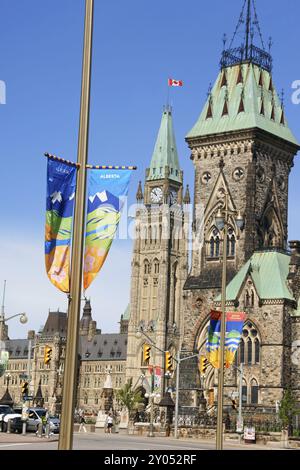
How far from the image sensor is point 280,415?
70.8 meters

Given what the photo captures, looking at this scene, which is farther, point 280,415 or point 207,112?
point 207,112

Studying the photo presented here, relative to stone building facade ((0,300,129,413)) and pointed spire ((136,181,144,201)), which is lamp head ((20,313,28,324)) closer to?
pointed spire ((136,181,144,201))

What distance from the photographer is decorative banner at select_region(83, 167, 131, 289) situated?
52.6 ft

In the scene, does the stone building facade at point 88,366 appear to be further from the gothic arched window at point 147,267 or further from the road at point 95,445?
the road at point 95,445

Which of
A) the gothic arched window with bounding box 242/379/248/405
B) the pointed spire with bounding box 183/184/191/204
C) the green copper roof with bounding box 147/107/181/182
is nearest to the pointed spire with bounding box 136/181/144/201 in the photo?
the green copper roof with bounding box 147/107/181/182

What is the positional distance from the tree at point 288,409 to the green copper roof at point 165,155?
95.4m

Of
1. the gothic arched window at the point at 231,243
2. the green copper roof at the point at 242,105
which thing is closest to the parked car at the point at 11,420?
the gothic arched window at the point at 231,243

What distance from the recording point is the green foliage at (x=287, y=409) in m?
69.1

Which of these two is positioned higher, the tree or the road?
the tree

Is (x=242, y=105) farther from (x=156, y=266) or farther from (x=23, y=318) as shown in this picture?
(x=156, y=266)

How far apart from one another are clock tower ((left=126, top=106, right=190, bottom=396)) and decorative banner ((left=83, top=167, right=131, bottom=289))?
141494mm

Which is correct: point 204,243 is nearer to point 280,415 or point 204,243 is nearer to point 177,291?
point 280,415

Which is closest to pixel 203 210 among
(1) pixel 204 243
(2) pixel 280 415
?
(1) pixel 204 243
